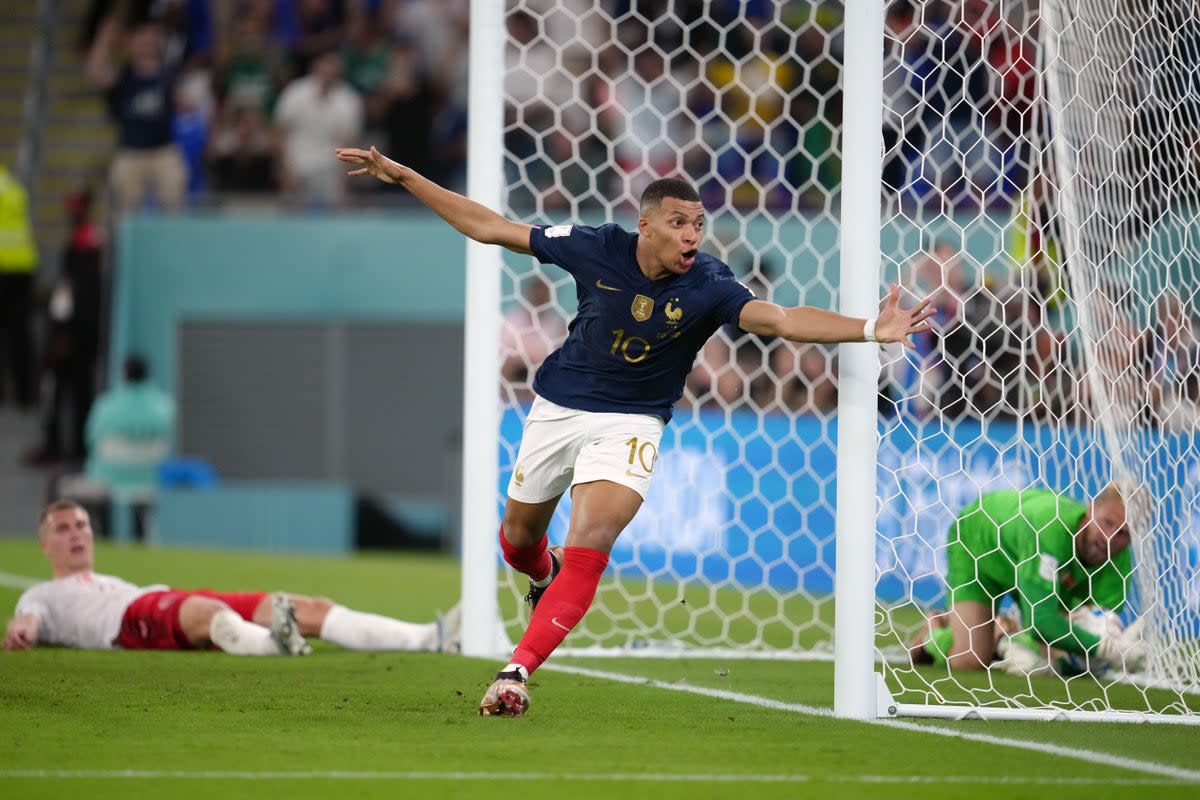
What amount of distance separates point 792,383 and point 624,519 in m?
7.24

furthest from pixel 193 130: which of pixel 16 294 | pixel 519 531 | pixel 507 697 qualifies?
pixel 507 697

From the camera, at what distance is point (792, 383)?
1352 cm

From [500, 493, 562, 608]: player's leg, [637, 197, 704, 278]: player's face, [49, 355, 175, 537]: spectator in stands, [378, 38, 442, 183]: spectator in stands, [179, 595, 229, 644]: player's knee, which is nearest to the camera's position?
[637, 197, 704, 278]: player's face

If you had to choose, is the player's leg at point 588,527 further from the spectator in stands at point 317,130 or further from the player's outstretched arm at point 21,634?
the spectator in stands at point 317,130

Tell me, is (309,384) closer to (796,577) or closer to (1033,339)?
(796,577)

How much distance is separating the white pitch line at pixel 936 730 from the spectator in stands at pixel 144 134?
1152 centimetres

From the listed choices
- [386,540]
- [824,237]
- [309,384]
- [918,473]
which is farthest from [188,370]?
[918,473]

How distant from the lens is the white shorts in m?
6.52

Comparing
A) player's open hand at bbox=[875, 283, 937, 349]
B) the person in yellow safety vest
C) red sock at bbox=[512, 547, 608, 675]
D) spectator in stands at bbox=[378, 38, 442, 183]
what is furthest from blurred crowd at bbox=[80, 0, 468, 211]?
player's open hand at bbox=[875, 283, 937, 349]

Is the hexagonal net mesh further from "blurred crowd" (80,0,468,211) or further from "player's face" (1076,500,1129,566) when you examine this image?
"blurred crowd" (80,0,468,211)

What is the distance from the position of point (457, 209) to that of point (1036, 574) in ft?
10.8

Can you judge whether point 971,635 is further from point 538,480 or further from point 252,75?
point 252,75

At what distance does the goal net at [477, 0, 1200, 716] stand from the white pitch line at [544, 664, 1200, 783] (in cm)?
33

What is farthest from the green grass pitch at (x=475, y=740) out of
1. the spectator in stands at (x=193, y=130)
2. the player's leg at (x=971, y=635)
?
the spectator in stands at (x=193, y=130)
